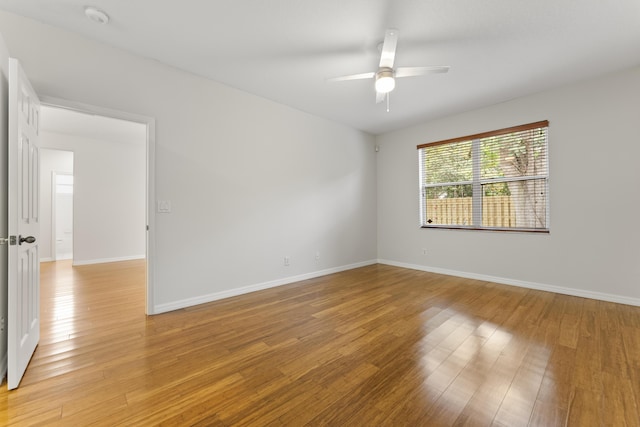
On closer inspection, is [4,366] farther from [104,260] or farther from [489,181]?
[489,181]

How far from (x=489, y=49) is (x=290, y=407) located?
11.6 feet

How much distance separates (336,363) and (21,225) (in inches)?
94.2

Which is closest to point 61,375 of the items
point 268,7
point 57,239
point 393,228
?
point 268,7

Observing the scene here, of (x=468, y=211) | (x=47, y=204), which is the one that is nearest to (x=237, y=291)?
(x=468, y=211)

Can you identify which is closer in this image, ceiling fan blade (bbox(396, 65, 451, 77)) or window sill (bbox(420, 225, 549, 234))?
ceiling fan blade (bbox(396, 65, 451, 77))

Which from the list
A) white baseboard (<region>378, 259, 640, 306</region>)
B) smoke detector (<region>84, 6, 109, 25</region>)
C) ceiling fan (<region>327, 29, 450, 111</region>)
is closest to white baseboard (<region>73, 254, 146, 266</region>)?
smoke detector (<region>84, 6, 109, 25</region>)

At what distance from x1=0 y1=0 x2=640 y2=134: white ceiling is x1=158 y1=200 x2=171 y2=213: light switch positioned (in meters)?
1.55

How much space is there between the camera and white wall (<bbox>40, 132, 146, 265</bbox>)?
5664mm

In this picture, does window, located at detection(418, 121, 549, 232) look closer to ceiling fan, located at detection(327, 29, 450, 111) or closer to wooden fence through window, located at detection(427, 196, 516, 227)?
wooden fence through window, located at detection(427, 196, 516, 227)

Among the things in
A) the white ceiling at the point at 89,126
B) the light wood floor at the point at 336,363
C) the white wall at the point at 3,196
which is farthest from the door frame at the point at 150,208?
the white ceiling at the point at 89,126

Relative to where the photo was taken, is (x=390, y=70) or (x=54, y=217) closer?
(x=390, y=70)

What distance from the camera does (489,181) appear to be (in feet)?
13.5

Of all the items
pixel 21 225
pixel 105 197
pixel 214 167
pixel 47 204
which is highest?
pixel 214 167

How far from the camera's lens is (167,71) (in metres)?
2.91
